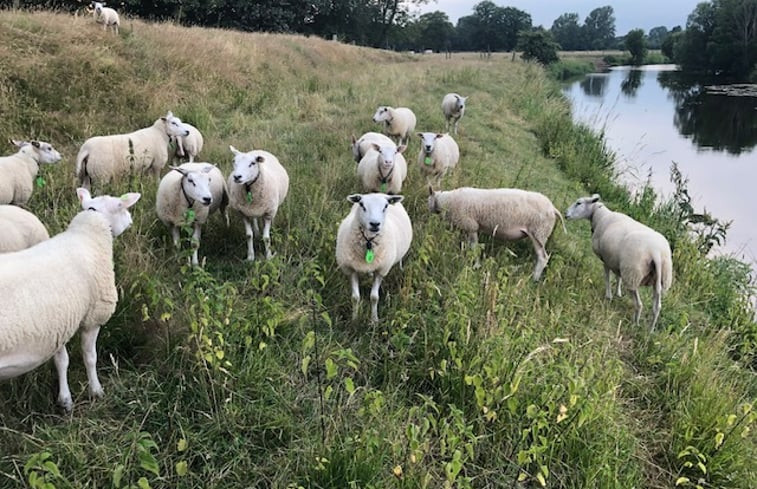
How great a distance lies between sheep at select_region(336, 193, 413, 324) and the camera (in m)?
Answer: 4.22

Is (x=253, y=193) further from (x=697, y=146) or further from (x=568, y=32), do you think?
(x=568, y=32)

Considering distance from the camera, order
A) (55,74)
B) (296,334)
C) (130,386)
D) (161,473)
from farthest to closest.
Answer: (55,74) → (296,334) → (130,386) → (161,473)

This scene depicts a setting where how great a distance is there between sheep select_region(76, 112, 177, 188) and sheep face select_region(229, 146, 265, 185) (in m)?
1.39

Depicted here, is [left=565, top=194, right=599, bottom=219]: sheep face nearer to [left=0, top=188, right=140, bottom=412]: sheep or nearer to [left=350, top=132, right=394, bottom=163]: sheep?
[left=350, top=132, right=394, bottom=163]: sheep

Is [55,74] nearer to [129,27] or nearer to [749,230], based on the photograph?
[129,27]

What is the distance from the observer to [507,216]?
577 cm

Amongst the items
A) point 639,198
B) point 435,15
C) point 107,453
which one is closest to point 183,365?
point 107,453

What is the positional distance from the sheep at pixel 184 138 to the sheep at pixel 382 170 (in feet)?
8.43

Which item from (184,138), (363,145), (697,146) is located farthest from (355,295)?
(697,146)

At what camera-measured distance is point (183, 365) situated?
324 centimetres

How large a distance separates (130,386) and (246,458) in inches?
36.1

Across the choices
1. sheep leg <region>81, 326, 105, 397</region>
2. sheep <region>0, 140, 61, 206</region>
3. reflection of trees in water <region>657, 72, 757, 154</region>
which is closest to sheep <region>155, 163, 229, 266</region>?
sheep <region>0, 140, 61, 206</region>

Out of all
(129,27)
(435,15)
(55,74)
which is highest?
(435,15)

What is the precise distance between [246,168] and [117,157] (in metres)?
2.25
